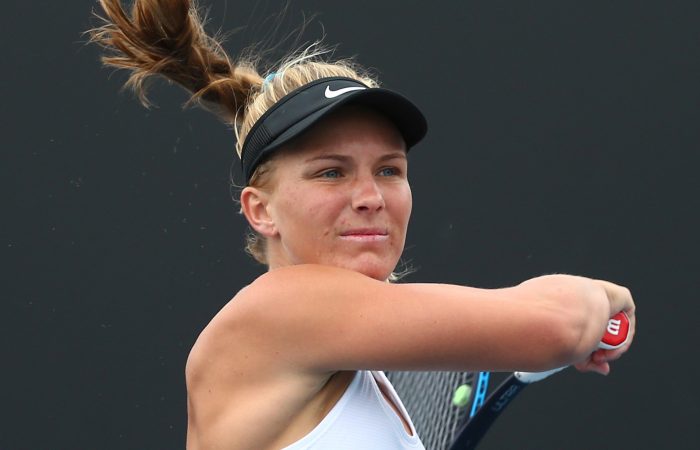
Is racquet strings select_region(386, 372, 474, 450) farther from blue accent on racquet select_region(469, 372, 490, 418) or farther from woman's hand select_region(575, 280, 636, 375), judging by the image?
woman's hand select_region(575, 280, 636, 375)

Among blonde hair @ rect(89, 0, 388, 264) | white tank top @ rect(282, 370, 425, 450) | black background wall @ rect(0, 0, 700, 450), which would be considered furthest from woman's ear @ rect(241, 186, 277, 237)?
black background wall @ rect(0, 0, 700, 450)

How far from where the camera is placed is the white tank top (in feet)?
4.97

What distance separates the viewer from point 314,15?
3.28 meters

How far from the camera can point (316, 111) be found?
1557 mm

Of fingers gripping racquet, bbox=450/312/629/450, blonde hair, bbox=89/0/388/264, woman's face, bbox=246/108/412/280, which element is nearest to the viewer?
woman's face, bbox=246/108/412/280

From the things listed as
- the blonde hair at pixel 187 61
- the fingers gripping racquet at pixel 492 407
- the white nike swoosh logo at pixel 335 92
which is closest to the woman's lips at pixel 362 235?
the white nike swoosh logo at pixel 335 92

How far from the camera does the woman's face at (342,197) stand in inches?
61.0

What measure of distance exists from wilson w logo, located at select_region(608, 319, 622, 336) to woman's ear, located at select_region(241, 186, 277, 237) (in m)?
0.58

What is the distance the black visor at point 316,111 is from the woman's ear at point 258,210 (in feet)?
0.14

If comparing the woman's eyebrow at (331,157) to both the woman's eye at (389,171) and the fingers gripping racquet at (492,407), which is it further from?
the fingers gripping racquet at (492,407)

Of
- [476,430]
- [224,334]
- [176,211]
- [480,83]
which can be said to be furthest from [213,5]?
[224,334]

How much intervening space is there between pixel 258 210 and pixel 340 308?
0.31 m

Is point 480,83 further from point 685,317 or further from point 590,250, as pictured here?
point 685,317

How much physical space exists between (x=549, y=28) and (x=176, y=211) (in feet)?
4.50
